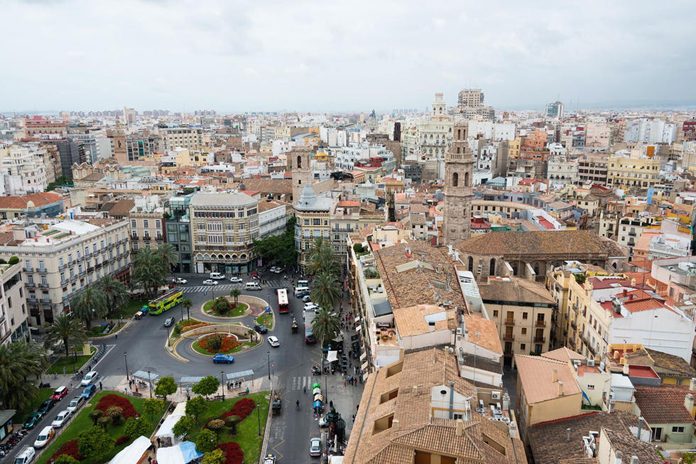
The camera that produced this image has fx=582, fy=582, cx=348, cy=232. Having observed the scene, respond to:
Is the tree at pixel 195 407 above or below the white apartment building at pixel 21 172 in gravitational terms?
below

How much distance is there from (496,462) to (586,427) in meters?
9.18

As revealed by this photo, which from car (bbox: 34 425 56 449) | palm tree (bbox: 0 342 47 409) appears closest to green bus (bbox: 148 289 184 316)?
palm tree (bbox: 0 342 47 409)

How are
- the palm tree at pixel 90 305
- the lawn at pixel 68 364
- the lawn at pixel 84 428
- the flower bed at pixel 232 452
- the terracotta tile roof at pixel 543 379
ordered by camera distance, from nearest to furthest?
the terracotta tile roof at pixel 543 379, the flower bed at pixel 232 452, the lawn at pixel 84 428, the lawn at pixel 68 364, the palm tree at pixel 90 305

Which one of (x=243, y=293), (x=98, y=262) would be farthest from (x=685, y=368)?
(x=98, y=262)


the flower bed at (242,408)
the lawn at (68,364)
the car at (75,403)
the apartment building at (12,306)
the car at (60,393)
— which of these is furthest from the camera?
the lawn at (68,364)

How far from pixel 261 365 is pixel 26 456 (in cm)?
2288

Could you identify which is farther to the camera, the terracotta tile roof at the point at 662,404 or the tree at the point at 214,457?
the tree at the point at 214,457

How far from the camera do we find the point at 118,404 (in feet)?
172

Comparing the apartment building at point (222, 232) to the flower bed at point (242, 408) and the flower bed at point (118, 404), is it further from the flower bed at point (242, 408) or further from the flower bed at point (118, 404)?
the flower bed at point (242, 408)

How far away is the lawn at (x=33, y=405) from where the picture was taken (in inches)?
1995

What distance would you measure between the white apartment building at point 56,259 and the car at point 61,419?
24225mm

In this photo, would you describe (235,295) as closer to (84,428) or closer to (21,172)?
(84,428)

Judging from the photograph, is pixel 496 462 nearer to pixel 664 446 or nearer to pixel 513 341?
pixel 664 446

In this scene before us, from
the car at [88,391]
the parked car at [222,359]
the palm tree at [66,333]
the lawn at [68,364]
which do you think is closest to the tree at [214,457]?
the car at [88,391]
